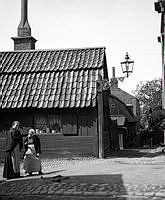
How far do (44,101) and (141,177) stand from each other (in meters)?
8.58

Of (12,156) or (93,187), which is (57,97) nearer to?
(12,156)

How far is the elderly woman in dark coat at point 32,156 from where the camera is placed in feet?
40.3

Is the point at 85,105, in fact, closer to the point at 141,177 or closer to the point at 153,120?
the point at 153,120

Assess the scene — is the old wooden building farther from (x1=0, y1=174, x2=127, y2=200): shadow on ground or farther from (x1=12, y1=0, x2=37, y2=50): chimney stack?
(x1=0, y1=174, x2=127, y2=200): shadow on ground

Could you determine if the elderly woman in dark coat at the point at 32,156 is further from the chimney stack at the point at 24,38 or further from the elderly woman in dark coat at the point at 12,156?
the chimney stack at the point at 24,38

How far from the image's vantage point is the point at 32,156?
12547 millimetres

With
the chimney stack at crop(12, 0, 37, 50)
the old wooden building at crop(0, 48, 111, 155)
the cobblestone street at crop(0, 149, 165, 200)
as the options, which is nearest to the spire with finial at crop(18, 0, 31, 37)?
the chimney stack at crop(12, 0, 37, 50)

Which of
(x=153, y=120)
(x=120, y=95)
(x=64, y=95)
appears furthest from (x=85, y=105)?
(x=120, y=95)

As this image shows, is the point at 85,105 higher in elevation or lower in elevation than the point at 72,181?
higher

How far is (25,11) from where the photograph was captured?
85.4 feet

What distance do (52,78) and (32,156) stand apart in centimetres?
697

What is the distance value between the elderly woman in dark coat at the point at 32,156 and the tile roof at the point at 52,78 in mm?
4752

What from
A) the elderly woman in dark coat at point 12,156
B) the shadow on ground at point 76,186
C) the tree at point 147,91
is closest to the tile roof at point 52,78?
the elderly woman in dark coat at point 12,156

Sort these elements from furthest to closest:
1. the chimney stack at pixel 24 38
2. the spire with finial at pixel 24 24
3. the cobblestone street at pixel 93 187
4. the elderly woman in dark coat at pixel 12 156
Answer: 1. the spire with finial at pixel 24 24
2. the chimney stack at pixel 24 38
3. the elderly woman in dark coat at pixel 12 156
4. the cobblestone street at pixel 93 187
